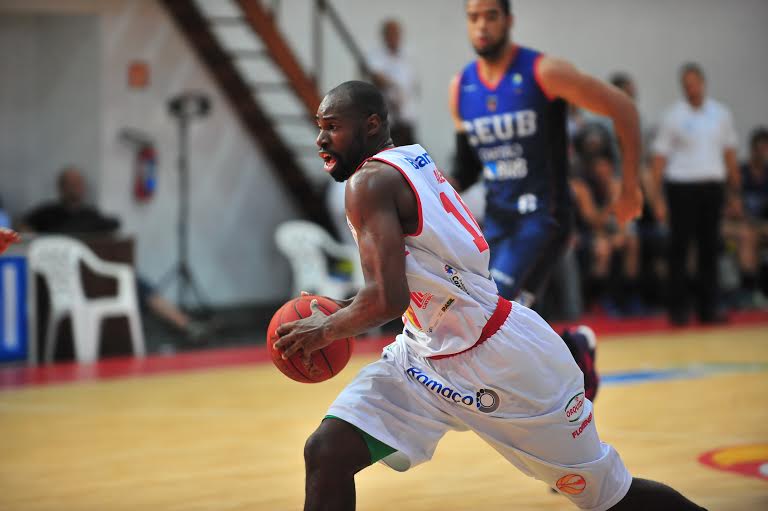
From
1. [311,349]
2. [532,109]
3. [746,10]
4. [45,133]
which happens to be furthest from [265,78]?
[311,349]

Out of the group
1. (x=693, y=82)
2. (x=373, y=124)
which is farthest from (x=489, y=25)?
(x=693, y=82)

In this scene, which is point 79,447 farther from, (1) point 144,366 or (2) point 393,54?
(2) point 393,54

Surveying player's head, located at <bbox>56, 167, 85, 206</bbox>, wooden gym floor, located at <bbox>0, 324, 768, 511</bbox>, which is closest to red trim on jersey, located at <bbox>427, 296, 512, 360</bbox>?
wooden gym floor, located at <bbox>0, 324, 768, 511</bbox>

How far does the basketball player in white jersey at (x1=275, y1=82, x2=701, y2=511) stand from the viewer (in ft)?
10.7

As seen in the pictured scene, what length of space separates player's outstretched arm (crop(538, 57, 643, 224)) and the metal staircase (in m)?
7.41

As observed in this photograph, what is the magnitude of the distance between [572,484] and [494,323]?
50 cm

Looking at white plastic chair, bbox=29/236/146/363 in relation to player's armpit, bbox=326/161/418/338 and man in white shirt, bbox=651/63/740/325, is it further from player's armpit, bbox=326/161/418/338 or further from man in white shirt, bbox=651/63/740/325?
player's armpit, bbox=326/161/418/338

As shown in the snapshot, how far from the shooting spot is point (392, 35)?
41.2ft

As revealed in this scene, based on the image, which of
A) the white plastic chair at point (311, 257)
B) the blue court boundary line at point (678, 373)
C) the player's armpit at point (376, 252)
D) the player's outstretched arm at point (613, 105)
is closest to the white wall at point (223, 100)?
the white plastic chair at point (311, 257)

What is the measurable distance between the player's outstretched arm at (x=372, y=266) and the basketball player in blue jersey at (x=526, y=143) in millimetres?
1572

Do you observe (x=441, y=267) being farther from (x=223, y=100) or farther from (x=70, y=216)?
(x=223, y=100)

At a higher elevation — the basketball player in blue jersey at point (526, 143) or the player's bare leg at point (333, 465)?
the basketball player in blue jersey at point (526, 143)

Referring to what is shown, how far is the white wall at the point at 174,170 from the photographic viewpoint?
1213 centimetres

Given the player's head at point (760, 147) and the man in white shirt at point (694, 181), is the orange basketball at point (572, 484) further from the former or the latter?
the player's head at point (760, 147)
